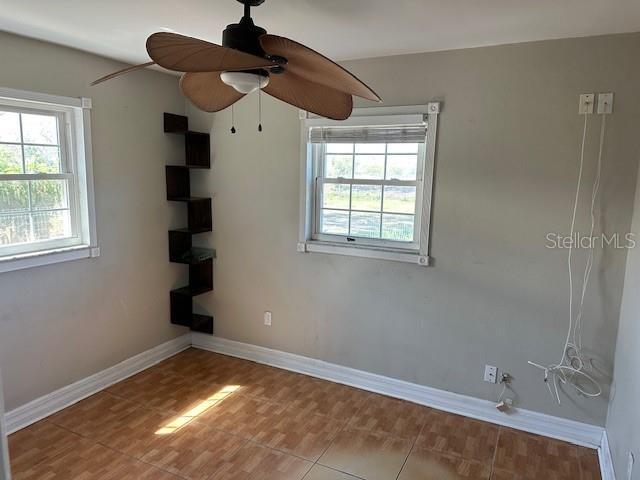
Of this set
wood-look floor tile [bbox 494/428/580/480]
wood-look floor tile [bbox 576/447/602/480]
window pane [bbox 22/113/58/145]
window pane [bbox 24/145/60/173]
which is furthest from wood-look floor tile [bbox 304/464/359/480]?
window pane [bbox 22/113/58/145]

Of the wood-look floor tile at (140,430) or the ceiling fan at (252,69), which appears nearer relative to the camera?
the ceiling fan at (252,69)

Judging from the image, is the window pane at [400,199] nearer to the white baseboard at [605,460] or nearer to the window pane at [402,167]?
the window pane at [402,167]

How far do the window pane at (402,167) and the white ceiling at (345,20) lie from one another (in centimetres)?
71

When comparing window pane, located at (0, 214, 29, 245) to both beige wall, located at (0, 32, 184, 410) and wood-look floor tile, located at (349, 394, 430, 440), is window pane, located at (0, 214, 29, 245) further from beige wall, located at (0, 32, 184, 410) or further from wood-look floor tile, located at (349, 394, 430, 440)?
wood-look floor tile, located at (349, 394, 430, 440)

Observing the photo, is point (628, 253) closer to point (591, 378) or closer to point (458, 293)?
point (591, 378)

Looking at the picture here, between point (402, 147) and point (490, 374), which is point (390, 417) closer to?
point (490, 374)

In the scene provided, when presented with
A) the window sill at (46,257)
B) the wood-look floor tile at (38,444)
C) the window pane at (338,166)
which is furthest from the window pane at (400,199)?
the wood-look floor tile at (38,444)

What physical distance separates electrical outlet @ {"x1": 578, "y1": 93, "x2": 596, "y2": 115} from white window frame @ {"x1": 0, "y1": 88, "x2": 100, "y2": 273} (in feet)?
9.96

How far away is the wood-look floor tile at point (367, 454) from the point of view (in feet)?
7.70

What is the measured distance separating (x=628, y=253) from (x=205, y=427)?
2.68 m

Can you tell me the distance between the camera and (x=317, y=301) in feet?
10.9

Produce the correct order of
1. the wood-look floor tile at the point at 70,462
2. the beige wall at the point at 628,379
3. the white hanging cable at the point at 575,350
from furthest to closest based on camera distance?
1. the white hanging cable at the point at 575,350
2. the wood-look floor tile at the point at 70,462
3. the beige wall at the point at 628,379

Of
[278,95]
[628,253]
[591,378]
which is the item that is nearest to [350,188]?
[278,95]
